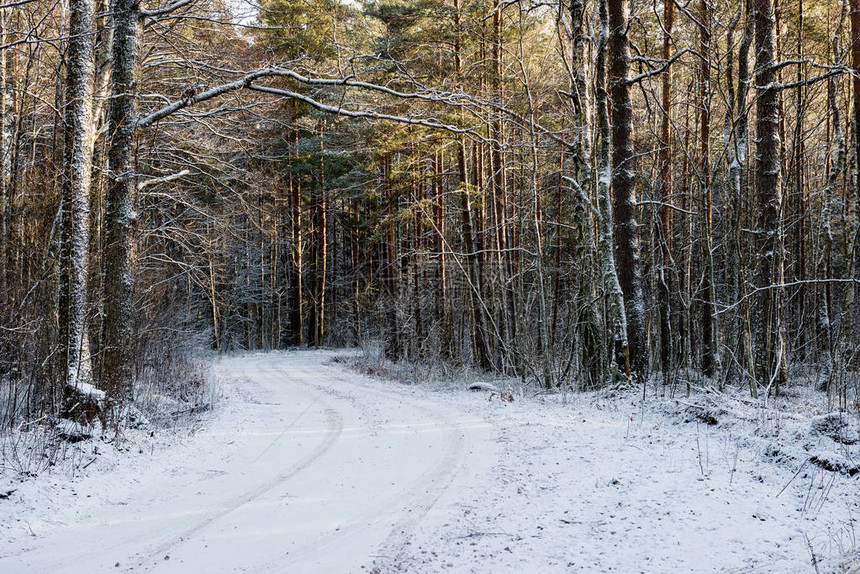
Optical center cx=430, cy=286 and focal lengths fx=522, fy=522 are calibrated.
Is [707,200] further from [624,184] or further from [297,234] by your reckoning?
[297,234]

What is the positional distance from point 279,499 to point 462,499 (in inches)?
62.6

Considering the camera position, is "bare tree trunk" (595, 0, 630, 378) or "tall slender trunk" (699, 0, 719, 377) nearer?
"tall slender trunk" (699, 0, 719, 377)

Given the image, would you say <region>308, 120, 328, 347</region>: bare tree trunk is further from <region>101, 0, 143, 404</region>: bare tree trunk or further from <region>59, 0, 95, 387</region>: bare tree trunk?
<region>59, 0, 95, 387</region>: bare tree trunk

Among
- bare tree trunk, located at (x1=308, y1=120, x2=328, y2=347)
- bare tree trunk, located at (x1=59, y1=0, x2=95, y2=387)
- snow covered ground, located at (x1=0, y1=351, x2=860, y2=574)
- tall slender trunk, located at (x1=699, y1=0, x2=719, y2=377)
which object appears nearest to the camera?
snow covered ground, located at (x1=0, y1=351, x2=860, y2=574)

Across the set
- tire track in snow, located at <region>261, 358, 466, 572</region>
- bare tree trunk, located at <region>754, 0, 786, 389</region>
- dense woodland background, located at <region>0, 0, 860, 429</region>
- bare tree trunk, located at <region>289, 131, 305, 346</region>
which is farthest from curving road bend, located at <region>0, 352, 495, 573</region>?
bare tree trunk, located at <region>289, 131, 305, 346</region>

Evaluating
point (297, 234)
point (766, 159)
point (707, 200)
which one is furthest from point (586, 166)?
point (297, 234)

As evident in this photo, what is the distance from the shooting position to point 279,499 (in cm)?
454

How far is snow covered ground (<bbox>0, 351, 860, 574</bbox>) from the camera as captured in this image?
10.8ft

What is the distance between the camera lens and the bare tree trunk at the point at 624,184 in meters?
10.6

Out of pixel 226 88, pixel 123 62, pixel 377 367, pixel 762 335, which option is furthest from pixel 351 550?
pixel 377 367

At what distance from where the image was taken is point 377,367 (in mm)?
18641

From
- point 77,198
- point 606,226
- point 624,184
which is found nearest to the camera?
point 77,198

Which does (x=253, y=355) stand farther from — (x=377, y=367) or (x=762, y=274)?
(x=762, y=274)

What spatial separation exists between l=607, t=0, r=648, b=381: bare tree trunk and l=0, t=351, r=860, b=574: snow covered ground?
3.31 metres
